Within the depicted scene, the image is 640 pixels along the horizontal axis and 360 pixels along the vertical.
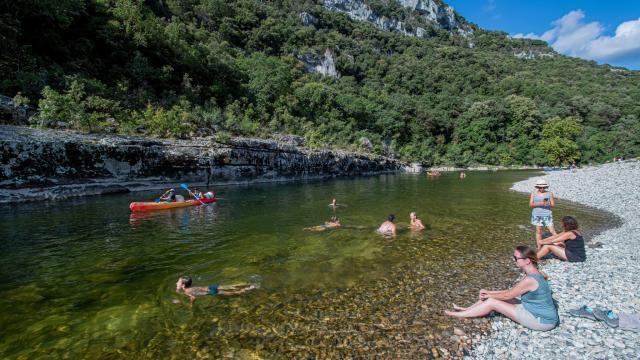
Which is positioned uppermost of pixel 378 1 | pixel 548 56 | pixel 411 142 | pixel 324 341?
pixel 378 1

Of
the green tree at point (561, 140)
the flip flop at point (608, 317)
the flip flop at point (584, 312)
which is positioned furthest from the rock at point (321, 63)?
the flip flop at point (608, 317)

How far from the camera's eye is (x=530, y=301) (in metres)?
5.86

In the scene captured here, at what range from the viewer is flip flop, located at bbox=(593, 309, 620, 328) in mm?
5547

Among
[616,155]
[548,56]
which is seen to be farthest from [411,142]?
[548,56]

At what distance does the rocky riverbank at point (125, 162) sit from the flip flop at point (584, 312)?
29864mm

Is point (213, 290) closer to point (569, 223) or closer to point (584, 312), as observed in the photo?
point (584, 312)

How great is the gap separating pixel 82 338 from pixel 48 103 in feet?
96.0

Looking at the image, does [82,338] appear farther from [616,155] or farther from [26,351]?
[616,155]

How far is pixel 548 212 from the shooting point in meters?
10.4

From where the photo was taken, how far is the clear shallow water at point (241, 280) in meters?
5.77

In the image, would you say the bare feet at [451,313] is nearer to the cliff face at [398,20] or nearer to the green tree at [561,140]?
the green tree at [561,140]

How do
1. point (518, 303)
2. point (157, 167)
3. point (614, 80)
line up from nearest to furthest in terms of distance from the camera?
point (518, 303)
point (157, 167)
point (614, 80)

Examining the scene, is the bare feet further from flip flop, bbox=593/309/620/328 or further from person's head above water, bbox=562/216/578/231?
person's head above water, bbox=562/216/578/231

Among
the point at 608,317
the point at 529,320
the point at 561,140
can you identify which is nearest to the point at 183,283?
the point at 529,320
